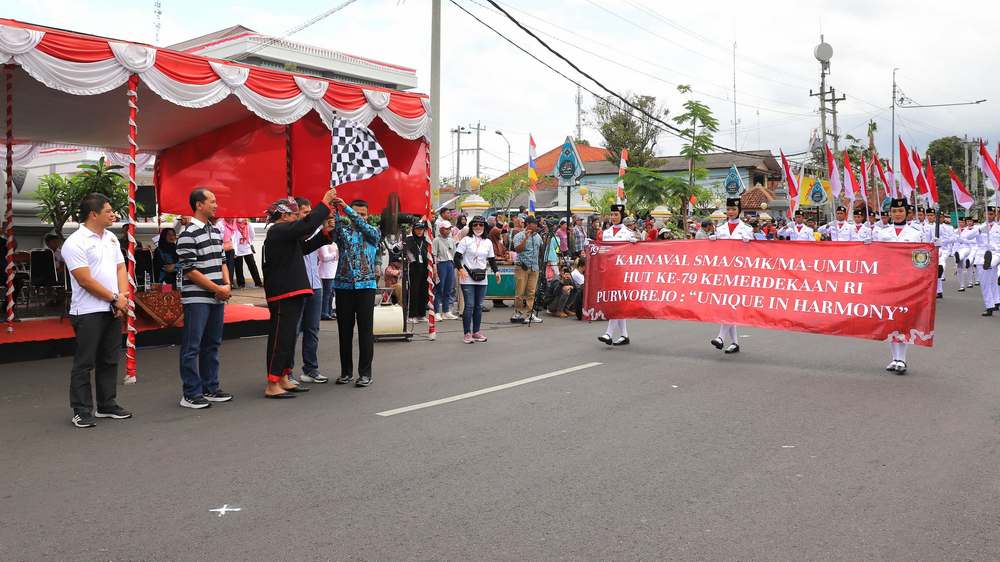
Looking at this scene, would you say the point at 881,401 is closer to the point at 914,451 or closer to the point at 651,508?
the point at 914,451

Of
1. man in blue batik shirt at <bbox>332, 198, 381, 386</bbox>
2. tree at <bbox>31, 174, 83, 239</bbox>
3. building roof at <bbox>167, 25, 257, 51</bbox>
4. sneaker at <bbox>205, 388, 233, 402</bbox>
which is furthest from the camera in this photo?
A: building roof at <bbox>167, 25, 257, 51</bbox>

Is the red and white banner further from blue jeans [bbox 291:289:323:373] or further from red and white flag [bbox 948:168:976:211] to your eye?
red and white flag [bbox 948:168:976:211]

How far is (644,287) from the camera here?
10.6 metres

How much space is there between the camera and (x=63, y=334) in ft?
32.7

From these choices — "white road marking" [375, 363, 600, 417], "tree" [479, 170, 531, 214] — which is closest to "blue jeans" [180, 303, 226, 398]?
"white road marking" [375, 363, 600, 417]

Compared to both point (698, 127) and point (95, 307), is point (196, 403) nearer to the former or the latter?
point (95, 307)

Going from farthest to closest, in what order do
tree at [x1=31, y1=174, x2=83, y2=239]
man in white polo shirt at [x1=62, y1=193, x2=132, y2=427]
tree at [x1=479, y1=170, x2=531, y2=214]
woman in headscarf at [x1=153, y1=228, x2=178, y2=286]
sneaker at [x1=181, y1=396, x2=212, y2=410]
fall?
tree at [x1=479, y1=170, x2=531, y2=214]
tree at [x1=31, y1=174, x2=83, y2=239]
woman in headscarf at [x1=153, y1=228, x2=178, y2=286]
sneaker at [x1=181, y1=396, x2=212, y2=410]
man in white polo shirt at [x1=62, y1=193, x2=132, y2=427]

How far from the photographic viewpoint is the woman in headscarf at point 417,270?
529 inches

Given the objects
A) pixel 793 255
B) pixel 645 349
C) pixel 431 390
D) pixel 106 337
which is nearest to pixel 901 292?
pixel 793 255

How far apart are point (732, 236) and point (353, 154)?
5.19 m

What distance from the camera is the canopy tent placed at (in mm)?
8047

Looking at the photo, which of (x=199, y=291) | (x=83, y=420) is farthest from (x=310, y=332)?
(x=83, y=420)

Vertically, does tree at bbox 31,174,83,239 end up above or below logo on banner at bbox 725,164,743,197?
below

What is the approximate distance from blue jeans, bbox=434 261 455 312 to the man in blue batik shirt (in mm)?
6301
